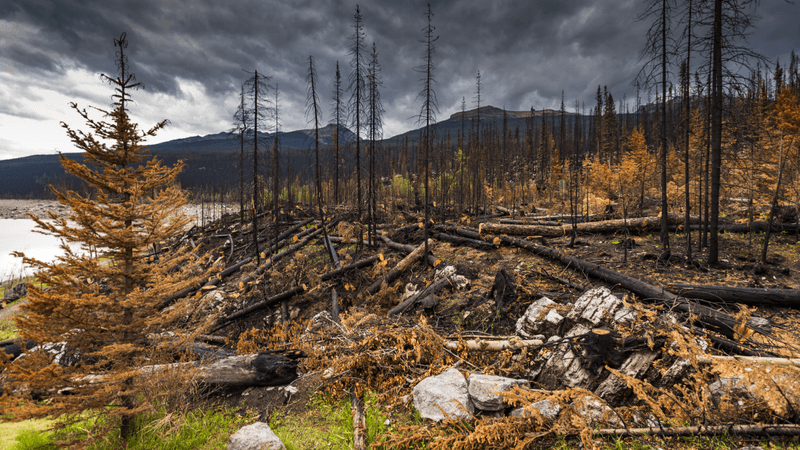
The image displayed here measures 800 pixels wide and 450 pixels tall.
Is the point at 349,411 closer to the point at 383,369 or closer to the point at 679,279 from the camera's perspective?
the point at 383,369

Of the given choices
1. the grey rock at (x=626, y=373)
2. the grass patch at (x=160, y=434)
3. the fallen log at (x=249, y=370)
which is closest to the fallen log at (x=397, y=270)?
the fallen log at (x=249, y=370)

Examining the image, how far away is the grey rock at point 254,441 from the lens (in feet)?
12.8

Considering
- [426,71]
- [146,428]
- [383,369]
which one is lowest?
[146,428]

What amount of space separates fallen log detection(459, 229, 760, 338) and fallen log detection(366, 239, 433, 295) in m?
3.91

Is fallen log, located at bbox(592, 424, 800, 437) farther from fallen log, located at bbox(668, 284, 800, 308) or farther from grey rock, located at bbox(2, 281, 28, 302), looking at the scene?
grey rock, located at bbox(2, 281, 28, 302)

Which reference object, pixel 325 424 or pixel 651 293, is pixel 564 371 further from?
pixel 325 424

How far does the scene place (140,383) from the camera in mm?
4508

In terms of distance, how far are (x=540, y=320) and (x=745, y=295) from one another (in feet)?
14.3

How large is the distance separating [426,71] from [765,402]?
10834 mm

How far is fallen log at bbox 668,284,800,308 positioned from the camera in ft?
18.4

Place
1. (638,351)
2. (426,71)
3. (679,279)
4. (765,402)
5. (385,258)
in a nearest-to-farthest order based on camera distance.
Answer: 1. (765,402)
2. (638,351)
3. (679,279)
4. (426,71)
5. (385,258)

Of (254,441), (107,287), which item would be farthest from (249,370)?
(107,287)

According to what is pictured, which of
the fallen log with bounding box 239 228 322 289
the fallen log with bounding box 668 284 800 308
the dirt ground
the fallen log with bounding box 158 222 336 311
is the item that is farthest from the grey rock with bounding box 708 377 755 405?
the fallen log with bounding box 158 222 336 311

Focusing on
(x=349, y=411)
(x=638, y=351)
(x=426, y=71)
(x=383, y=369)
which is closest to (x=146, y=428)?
(x=349, y=411)
